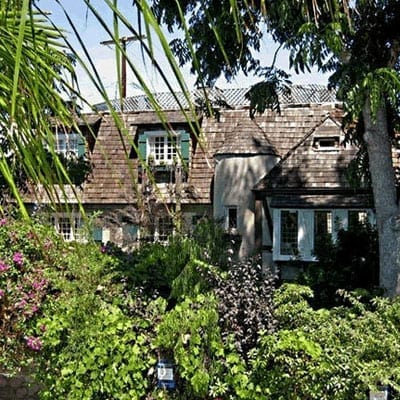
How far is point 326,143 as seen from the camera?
1638cm

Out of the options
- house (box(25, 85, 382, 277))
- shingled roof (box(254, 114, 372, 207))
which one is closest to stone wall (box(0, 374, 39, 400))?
house (box(25, 85, 382, 277))

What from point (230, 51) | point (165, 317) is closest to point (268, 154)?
point (230, 51)

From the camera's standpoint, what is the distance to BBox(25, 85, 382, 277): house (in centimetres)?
1562

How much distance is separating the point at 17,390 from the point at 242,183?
33.6ft

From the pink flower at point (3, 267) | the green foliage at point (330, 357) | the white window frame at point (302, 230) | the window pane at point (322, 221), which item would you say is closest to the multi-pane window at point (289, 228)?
the white window frame at point (302, 230)

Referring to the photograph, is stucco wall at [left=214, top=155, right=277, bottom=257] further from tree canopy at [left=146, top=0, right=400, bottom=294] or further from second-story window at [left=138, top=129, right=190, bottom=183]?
tree canopy at [left=146, top=0, right=400, bottom=294]

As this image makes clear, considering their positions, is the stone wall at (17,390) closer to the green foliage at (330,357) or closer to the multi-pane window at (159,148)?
the green foliage at (330,357)

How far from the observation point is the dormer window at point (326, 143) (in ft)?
52.8

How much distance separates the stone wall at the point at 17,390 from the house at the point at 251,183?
18.8ft

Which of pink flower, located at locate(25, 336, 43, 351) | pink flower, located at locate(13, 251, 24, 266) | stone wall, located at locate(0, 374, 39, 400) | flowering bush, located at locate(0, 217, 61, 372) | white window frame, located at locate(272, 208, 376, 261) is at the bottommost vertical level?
stone wall, located at locate(0, 374, 39, 400)

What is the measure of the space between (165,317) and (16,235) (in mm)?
2152

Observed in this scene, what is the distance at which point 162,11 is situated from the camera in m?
8.04

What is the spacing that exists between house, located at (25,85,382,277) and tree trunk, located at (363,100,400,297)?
5.50 metres

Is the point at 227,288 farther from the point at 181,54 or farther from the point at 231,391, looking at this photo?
the point at 181,54
